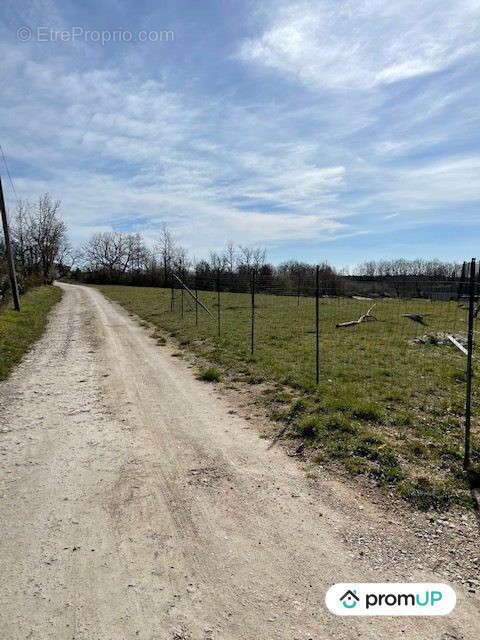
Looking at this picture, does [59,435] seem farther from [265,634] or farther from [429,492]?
[429,492]

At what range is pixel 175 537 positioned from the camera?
10.3 ft

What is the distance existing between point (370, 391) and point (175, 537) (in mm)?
4740

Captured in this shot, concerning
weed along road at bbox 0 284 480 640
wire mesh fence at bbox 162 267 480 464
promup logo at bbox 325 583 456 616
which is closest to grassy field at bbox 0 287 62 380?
weed along road at bbox 0 284 480 640

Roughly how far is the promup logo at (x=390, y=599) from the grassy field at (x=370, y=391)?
103 cm

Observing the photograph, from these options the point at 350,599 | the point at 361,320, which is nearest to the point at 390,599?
the point at 350,599

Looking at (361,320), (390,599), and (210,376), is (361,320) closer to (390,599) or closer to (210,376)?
(210,376)

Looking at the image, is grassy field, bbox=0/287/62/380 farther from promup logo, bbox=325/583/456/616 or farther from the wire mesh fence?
promup logo, bbox=325/583/456/616

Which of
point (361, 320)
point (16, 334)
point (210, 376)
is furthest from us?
point (361, 320)

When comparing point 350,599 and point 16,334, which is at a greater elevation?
point 16,334

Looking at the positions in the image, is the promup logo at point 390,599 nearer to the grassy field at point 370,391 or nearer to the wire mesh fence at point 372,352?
the grassy field at point 370,391

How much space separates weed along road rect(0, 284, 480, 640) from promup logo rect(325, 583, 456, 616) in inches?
2.2

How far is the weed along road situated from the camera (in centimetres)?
238

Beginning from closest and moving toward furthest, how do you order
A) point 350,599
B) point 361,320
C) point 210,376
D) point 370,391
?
1. point 350,599
2. point 370,391
3. point 210,376
4. point 361,320

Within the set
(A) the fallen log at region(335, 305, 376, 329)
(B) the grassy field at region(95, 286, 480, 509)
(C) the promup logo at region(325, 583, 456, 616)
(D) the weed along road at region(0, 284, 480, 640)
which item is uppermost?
(A) the fallen log at region(335, 305, 376, 329)
